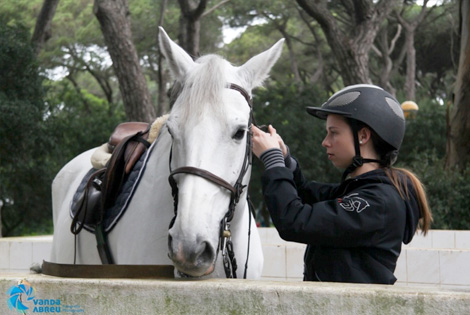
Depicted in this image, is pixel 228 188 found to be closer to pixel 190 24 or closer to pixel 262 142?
pixel 262 142

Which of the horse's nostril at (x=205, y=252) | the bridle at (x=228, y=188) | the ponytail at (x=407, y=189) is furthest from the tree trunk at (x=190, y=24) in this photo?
the horse's nostril at (x=205, y=252)

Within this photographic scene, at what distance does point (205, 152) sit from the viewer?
2.76 metres

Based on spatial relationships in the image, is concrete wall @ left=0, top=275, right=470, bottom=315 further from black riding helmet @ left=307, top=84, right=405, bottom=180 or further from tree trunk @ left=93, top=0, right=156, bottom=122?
tree trunk @ left=93, top=0, right=156, bottom=122

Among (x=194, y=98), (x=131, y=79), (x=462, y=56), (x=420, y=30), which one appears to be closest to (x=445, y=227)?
(x=462, y=56)

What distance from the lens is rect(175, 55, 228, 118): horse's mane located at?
289 cm

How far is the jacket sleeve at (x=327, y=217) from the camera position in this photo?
265 centimetres

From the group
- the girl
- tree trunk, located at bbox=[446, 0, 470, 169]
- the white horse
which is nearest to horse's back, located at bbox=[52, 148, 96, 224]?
the white horse

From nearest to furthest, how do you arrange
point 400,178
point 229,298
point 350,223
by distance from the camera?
point 229,298, point 350,223, point 400,178

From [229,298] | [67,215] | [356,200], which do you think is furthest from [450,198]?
[229,298]

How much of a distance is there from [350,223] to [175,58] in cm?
122

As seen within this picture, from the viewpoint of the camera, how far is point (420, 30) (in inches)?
1339

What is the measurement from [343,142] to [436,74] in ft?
110

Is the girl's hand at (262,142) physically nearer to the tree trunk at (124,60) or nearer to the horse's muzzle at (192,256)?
the horse's muzzle at (192,256)

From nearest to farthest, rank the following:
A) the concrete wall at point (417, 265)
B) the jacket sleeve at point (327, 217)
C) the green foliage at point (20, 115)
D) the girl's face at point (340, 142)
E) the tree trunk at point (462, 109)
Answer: the jacket sleeve at point (327, 217), the girl's face at point (340, 142), the concrete wall at point (417, 265), the tree trunk at point (462, 109), the green foliage at point (20, 115)
